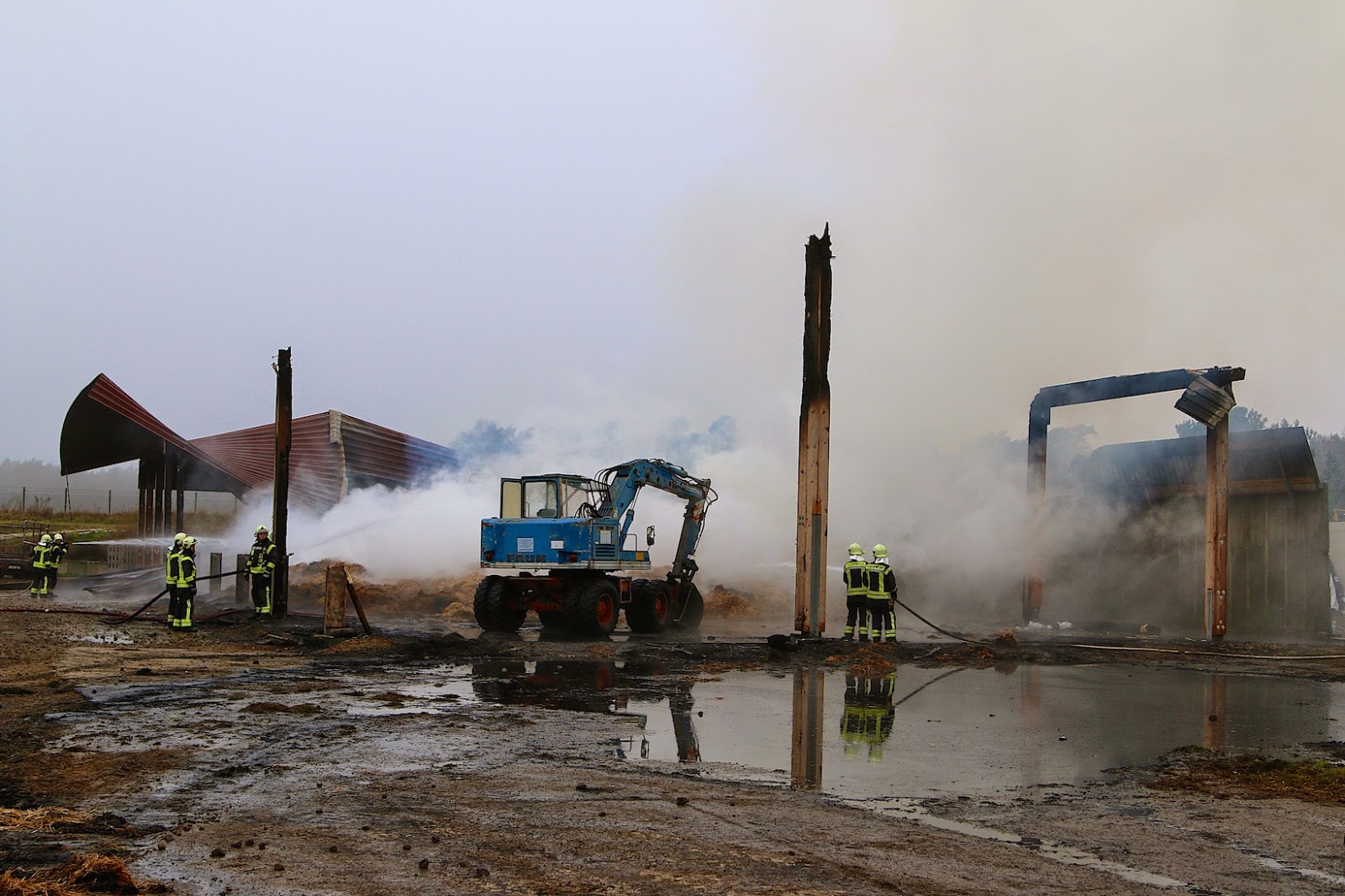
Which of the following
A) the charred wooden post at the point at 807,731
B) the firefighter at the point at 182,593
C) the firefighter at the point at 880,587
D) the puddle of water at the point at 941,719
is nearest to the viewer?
the charred wooden post at the point at 807,731

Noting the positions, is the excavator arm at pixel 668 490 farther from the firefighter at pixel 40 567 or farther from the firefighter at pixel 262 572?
the firefighter at pixel 40 567

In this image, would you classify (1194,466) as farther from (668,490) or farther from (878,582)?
(668,490)

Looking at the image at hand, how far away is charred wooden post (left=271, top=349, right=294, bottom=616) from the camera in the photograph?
2155 cm

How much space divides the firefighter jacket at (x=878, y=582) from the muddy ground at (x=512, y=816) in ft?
25.1

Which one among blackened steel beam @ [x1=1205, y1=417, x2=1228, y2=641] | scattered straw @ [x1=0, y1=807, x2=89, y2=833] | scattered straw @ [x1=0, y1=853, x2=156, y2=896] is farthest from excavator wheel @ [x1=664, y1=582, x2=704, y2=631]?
scattered straw @ [x1=0, y1=853, x2=156, y2=896]

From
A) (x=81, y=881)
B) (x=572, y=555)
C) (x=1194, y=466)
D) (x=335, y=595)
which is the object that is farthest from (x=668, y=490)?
(x=81, y=881)

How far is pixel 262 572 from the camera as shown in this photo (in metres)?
21.2

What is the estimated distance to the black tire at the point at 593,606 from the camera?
765 inches

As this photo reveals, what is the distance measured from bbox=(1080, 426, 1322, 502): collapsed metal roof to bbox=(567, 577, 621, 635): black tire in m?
12.4

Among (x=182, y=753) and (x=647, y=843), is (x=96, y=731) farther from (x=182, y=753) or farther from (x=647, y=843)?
(x=647, y=843)

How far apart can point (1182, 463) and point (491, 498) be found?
18.0 meters

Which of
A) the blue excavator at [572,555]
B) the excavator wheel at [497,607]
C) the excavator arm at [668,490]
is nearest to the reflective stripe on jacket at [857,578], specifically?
the blue excavator at [572,555]

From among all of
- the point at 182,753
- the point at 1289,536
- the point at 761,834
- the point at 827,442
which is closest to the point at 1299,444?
the point at 1289,536

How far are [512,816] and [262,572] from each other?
16.3 metres
